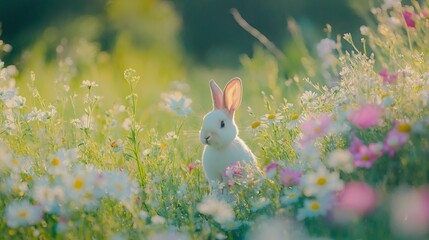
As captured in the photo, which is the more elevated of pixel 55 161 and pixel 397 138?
pixel 55 161

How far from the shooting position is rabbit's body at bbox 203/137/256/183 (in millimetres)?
2859

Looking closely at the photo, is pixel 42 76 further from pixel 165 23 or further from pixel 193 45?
pixel 193 45

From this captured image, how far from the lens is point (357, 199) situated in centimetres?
200

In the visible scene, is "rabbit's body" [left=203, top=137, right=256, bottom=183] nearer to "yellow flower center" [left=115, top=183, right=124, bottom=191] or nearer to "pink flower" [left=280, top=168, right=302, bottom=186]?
"pink flower" [left=280, top=168, right=302, bottom=186]

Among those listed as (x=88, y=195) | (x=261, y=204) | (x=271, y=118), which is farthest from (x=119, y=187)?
(x=271, y=118)

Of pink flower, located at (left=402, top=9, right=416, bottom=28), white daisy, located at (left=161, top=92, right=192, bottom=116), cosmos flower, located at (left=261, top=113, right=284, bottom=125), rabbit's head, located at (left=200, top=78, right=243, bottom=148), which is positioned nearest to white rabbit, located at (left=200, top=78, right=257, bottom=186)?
rabbit's head, located at (left=200, top=78, right=243, bottom=148)

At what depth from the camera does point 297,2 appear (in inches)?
440

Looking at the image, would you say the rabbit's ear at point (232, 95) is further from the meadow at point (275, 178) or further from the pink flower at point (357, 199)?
the pink flower at point (357, 199)

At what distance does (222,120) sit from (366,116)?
94cm

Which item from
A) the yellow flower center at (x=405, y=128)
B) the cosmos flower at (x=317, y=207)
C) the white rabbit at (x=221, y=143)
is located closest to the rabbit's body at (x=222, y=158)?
the white rabbit at (x=221, y=143)

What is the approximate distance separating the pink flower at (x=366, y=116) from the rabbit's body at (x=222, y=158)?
81 cm

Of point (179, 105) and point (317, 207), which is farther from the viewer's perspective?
point (179, 105)

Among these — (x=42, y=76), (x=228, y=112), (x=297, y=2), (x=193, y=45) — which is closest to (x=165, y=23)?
(x=193, y=45)

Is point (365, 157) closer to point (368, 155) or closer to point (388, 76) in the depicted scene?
point (368, 155)
